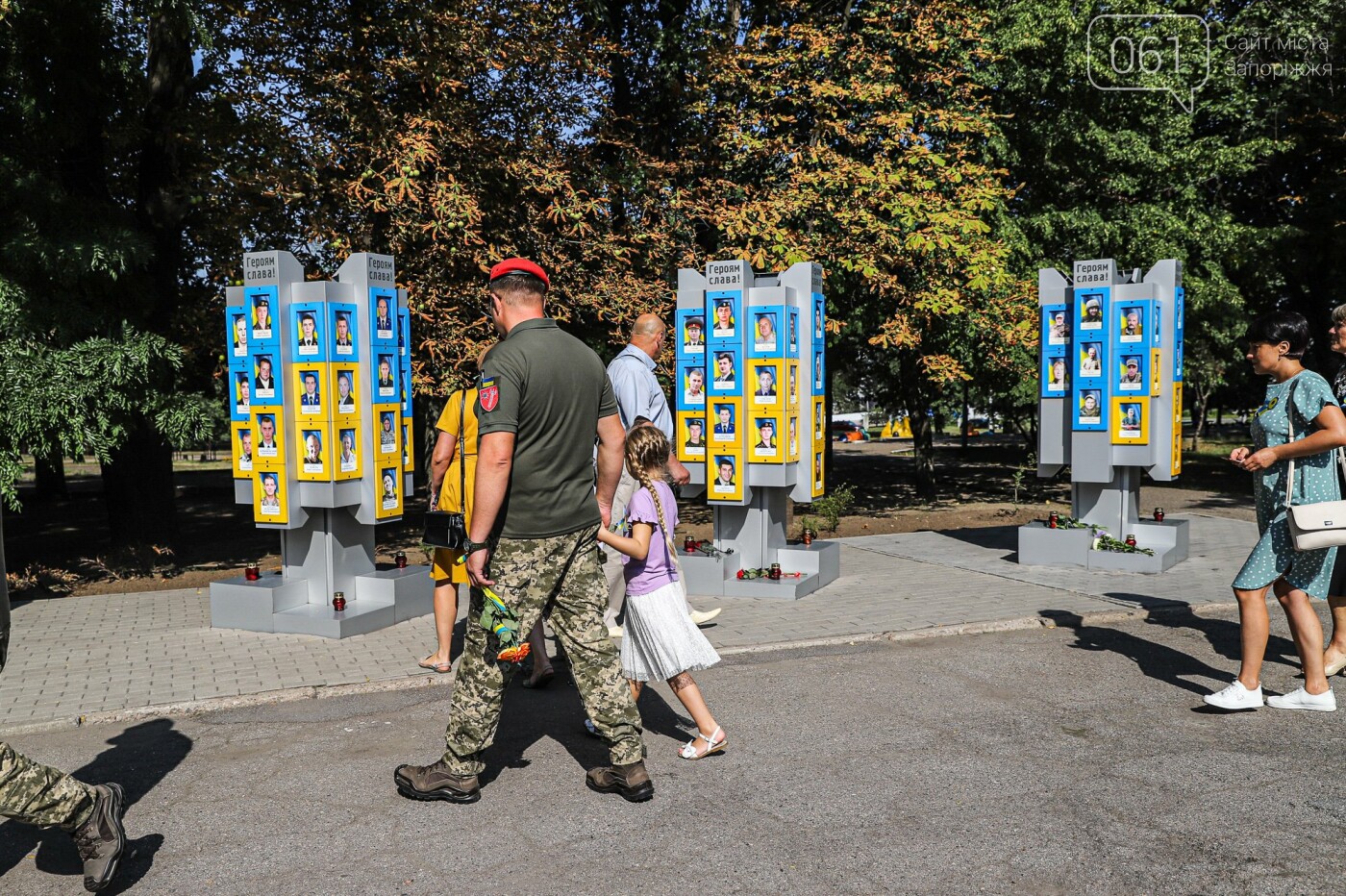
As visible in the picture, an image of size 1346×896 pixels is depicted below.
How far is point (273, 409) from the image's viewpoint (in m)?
7.96

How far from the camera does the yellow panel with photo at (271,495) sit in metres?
8.02

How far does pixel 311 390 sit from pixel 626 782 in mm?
4612

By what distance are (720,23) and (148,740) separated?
14.0 m

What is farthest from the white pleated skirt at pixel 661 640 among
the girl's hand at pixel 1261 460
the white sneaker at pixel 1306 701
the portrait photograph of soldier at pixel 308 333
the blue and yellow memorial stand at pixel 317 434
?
the portrait photograph of soldier at pixel 308 333

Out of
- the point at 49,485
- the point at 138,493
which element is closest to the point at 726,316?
the point at 138,493

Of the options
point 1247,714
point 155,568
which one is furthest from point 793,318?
point 155,568

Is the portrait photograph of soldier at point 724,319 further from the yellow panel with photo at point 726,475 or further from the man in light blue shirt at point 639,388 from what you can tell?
the man in light blue shirt at point 639,388

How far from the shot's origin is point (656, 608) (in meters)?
4.82

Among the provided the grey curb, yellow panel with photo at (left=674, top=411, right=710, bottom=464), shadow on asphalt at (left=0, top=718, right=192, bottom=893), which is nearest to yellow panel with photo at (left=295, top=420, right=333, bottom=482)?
the grey curb

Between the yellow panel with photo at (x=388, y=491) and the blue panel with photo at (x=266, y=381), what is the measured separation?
89cm

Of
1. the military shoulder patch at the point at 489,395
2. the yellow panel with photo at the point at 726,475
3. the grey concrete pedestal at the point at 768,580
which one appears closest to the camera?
the military shoulder patch at the point at 489,395

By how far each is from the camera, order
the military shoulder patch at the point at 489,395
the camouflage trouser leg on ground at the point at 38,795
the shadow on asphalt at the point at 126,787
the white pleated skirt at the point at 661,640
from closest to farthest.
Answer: the camouflage trouser leg on ground at the point at 38,795, the shadow on asphalt at the point at 126,787, the military shoulder patch at the point at 489,395, the white pleated skirt at the point at 661,640

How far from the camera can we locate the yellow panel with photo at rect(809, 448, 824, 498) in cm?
959

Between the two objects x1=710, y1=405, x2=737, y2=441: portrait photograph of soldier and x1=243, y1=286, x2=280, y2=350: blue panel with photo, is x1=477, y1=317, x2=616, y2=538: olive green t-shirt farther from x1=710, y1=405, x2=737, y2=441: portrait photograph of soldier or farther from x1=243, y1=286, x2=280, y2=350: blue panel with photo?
x1=710, y1=405, x2=737, y2=441: portrait photograph of soldier
